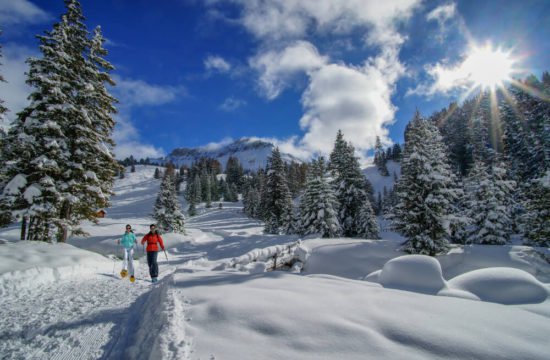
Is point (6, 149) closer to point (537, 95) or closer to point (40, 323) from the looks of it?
point (40, 323)

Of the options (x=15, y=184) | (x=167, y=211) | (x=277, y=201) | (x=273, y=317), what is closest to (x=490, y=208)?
(x=277, y=201)

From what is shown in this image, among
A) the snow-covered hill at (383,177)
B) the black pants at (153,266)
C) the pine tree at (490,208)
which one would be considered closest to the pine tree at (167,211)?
the black pants at (153,266)

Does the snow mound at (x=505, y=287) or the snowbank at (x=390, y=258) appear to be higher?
the snow mound at (x=505, y=287)

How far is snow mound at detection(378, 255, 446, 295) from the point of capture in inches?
290

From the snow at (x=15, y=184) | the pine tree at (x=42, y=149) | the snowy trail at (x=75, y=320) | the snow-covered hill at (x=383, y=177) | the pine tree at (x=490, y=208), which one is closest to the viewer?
the snowy trail at (x=75, y=320)

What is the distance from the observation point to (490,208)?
21.3 metres

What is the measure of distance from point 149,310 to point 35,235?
11474mm

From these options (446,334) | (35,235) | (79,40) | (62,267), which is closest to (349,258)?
(446,334)

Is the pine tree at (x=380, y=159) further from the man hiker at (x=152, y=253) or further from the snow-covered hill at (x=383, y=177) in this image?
the man hiker at (x=152, y=253)

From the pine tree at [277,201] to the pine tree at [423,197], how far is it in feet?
56.7

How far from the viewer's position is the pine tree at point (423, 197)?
1705cm

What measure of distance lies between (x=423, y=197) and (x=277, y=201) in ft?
66.4

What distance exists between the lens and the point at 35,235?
12.1 metres

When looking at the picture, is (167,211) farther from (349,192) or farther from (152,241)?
(152,241)
